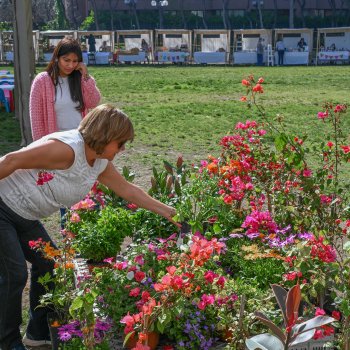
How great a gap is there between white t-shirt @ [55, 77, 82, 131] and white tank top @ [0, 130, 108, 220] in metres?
1.53

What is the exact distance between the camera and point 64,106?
534cm

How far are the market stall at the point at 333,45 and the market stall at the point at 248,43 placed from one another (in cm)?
252

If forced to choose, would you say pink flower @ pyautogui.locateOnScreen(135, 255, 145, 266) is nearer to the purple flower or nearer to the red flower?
the red flower

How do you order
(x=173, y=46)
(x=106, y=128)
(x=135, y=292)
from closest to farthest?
1. (x=135, y=292)
2. (x=106, y=128)
3. (x=173, y=46)

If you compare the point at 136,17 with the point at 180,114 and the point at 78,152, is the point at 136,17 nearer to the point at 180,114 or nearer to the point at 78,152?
the point at 180,114

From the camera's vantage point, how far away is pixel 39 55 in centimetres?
3781

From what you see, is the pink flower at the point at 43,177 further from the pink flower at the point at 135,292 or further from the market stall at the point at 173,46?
the market stall at the point at 173,46

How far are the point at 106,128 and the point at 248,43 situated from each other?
120ft

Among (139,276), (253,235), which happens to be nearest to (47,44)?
(253,235)

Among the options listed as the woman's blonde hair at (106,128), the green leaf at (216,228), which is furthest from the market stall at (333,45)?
the woman's blonde hair at (106,128)

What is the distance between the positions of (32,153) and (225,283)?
1063 mm

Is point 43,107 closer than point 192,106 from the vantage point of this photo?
Yes

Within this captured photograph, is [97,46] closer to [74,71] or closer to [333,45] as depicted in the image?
[333,45]

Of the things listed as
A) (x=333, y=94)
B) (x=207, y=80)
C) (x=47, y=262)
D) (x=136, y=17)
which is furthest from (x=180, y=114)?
(x=136, y=17)
